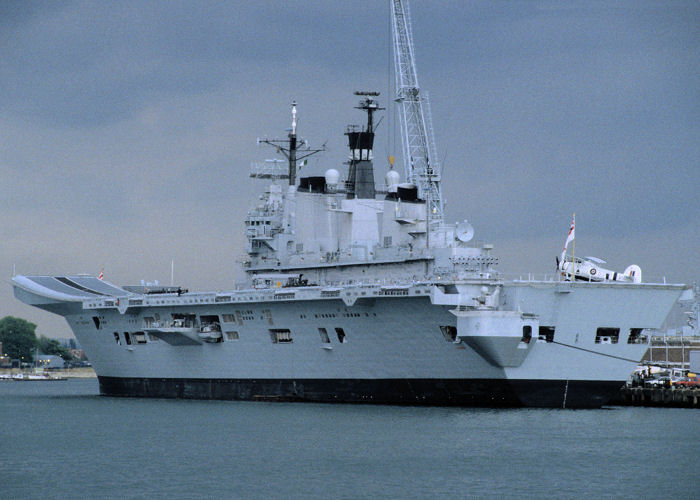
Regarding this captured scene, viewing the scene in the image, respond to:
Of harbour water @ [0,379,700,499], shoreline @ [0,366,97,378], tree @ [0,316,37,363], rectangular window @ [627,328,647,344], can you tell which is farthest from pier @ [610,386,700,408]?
tree @ [0,316,37,363]

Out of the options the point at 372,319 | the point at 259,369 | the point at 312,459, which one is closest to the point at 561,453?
the point at 312,459

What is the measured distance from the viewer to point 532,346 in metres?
34.3

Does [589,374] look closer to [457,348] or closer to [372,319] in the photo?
[457,348]

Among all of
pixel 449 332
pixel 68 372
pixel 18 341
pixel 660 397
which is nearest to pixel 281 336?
pixel 449 332

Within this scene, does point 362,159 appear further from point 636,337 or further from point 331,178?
point 636,337

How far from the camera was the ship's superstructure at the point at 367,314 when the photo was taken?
3478 cm

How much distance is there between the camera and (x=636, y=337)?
36.5 metres

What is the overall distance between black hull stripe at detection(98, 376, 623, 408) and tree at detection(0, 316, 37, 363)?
91.9 m

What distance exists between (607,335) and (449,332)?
496 cm

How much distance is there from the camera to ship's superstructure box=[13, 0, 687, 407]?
34.8 m

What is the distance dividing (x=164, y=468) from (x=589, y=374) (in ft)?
52.1

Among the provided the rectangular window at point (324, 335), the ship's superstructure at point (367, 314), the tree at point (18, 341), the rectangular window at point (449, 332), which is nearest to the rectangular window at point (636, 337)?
the ship's superstructure at point (367, 314)

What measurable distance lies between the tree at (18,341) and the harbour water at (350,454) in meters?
96.2

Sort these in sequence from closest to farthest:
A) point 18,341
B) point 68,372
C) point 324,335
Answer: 1. point 324,335
2. point 68,372
3. point 18,341
